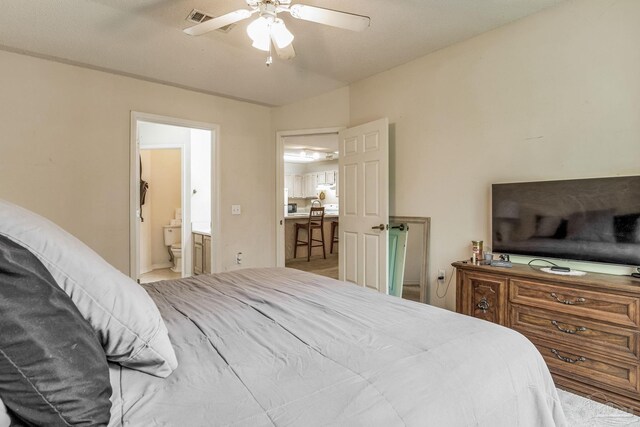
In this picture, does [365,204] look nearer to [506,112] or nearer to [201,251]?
[506,112]

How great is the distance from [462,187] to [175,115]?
321 cm

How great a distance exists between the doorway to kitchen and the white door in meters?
0.57

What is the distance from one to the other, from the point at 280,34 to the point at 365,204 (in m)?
2.00

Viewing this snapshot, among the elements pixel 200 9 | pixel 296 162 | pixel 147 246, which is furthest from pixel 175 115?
pixel 296 162

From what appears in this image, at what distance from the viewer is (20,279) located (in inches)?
24.2

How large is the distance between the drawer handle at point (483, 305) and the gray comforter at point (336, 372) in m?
1.22

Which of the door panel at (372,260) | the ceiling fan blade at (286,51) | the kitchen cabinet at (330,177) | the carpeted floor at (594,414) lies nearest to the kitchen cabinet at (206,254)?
the door panel at (372,260)

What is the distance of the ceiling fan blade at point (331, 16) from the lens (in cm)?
186

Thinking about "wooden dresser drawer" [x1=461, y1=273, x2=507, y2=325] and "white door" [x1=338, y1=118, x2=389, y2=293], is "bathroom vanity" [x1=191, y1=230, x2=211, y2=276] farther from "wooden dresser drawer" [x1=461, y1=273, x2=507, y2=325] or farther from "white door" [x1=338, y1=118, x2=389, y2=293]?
"wooden dresser drawer" [x1=461, y1=273, x2=507, y2=325]

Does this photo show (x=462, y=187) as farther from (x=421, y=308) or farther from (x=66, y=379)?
(x=66, y=379)

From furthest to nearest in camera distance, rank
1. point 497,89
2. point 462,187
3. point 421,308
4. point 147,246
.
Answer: point 147,246 < point 462,187 < point 497,89 < point 421,308

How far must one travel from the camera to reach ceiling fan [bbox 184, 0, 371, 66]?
1.88 metres

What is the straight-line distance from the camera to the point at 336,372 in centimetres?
85

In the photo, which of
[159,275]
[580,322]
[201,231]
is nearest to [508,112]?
[580,322]
